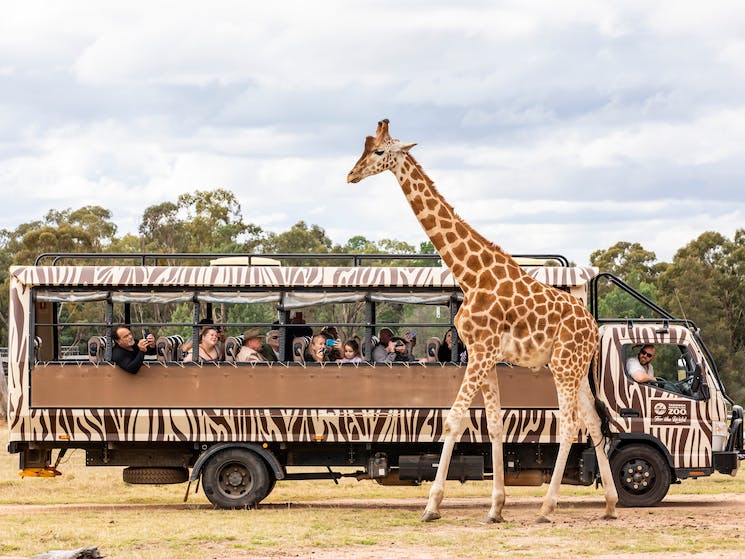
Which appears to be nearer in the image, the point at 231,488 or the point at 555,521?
the point at 555,521

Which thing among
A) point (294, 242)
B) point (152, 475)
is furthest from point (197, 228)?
point (152, 475)

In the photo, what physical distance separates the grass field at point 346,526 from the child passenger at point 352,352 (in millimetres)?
1919

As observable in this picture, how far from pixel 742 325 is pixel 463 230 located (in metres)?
41.5

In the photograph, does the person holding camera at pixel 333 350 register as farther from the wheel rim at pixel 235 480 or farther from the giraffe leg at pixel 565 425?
the giraffe leg at pixel 565 425

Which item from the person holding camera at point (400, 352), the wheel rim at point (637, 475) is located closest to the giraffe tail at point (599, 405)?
the wheel rim at point (637, 475)

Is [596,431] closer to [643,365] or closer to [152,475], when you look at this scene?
[643,365]

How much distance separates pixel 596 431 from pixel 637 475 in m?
1.34

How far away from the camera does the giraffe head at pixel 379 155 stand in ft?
48.7

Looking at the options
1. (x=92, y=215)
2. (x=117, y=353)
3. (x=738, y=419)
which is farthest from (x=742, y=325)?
(x=117, y=353)

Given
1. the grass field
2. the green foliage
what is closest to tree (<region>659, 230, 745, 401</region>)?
the green foliage

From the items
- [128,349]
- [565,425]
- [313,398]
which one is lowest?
[565,425]

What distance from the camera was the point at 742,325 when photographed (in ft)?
176

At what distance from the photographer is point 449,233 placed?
15.0 metres

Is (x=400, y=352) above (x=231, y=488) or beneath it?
above
